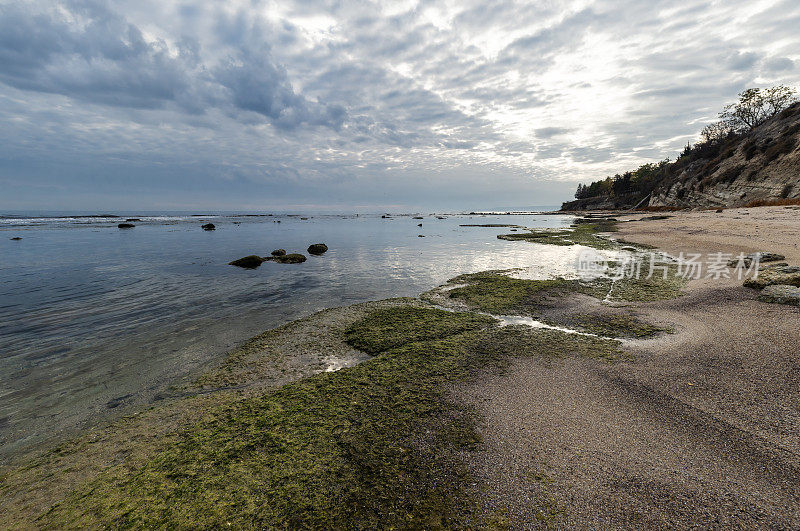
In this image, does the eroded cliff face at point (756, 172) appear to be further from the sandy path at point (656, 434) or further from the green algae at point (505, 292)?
the sandy path at point (656, 434)

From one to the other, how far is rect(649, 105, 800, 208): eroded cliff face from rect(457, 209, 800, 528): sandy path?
171 ft

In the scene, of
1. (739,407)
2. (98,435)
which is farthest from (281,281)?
(739,407)

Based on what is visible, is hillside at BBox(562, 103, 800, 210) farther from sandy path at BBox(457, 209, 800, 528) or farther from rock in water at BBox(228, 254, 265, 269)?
rock in water at BBox(228, 254, 265, 269)

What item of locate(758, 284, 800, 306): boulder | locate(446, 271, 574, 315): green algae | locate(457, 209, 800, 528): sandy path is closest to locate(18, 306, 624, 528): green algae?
locate(457, 209, 800, 528): sandy path

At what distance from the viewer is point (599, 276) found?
15930mm

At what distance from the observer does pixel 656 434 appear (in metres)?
4.48

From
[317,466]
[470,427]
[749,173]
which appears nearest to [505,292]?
[470,427]

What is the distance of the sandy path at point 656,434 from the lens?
11.0 ft

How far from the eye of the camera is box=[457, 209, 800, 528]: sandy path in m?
3.37

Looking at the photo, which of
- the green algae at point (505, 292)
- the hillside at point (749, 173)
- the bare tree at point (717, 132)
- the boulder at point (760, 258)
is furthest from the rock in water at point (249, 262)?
the bare tree at point (717, 132)

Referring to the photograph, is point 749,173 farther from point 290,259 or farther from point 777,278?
point 290,259

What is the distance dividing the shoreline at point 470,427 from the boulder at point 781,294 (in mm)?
495

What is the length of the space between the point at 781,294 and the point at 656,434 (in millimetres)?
8839

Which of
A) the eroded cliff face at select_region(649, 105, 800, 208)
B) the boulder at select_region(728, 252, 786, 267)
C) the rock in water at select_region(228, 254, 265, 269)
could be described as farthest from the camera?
the eroded cliff face at select_region(649, 105, 800, 208)
